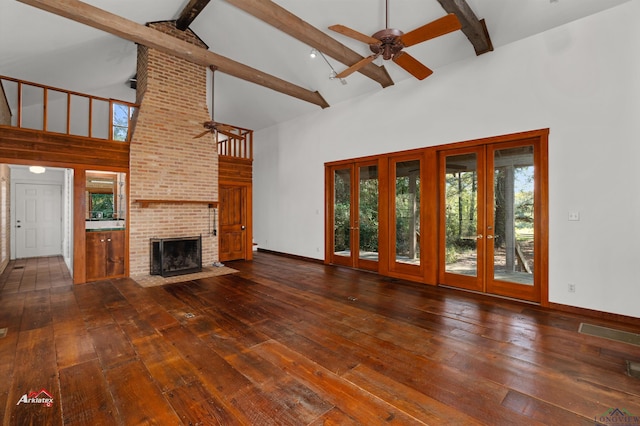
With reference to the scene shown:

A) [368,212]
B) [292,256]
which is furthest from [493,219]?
[292,256]

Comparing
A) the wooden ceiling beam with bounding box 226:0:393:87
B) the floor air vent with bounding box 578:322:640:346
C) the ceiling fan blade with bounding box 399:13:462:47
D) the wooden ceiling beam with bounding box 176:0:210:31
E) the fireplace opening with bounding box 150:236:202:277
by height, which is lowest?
the floor air vent with bounding box 578:322:640:346

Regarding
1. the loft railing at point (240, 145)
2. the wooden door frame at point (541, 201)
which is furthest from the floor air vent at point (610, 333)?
the loft railing at point (240, 145)

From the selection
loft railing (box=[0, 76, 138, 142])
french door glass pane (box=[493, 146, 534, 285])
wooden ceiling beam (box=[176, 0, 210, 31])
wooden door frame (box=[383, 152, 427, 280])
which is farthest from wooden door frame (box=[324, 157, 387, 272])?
loft railing (box=[0, 76, 138, 142])

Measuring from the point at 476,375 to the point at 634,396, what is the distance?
1054mm

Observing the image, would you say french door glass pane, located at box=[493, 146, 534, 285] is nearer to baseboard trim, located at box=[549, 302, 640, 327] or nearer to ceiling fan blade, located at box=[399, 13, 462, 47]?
baseboard trim, located at box=[549, 302, 640, 327]

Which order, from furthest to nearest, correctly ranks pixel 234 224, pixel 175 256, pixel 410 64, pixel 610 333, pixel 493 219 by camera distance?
pixel 234 224 < pixel 175 256 < pixel 493 219 < pixel 410 64 < pixel 610 333

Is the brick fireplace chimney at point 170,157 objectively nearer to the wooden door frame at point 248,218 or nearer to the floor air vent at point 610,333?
the wooden door frame at point 248,218

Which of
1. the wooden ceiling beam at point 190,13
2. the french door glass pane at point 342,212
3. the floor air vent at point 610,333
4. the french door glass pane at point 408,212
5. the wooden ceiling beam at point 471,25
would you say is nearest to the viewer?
the floor air vent at point 610,333

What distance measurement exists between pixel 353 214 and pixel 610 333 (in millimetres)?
4377

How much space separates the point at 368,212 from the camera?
20.7 ft

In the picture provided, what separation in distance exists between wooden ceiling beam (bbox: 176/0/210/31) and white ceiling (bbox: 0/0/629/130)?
0.47 feet

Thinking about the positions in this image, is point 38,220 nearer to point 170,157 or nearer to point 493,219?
point 170,157

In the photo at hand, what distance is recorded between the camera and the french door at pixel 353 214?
621cm

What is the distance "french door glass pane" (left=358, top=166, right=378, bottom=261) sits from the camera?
6.16 m
